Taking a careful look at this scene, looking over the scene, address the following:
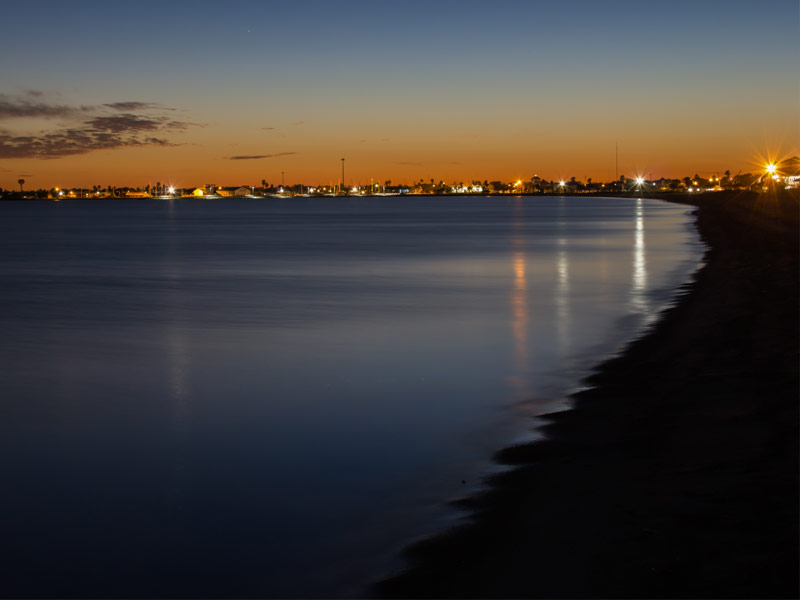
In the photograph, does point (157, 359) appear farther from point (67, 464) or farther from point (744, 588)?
point (744, 588)

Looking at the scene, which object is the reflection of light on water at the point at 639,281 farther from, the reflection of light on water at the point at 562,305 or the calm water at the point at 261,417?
the reflection of light on water at the point at 562,305

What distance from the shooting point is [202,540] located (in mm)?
6031

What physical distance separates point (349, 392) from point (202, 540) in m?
4.99

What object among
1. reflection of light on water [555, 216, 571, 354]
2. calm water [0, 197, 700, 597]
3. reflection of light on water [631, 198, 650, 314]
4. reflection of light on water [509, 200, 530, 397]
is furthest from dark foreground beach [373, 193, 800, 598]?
reflection of light on water [631, 198, 650, 314]

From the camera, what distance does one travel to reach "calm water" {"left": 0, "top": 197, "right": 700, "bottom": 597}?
5.80 m

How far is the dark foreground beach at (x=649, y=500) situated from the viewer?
475 cm

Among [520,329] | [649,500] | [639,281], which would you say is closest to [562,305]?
[520,329]

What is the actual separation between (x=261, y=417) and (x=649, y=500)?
5.17 m

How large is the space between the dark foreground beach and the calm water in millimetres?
494

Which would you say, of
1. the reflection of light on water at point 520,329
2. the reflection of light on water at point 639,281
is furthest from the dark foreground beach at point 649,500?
the reflection of light on water at point 639,281

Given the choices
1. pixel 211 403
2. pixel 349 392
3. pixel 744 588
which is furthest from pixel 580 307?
pixel 744 588

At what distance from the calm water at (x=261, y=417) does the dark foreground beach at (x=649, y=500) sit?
0.49 metres

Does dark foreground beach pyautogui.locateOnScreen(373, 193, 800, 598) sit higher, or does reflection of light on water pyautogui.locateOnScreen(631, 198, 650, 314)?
reflection of light on water pyautogui.locateOnScreen(631, 198, 650, 314)

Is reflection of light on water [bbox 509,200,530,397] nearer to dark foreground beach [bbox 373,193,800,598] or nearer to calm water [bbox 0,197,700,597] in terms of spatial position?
calm water [bbox 0,197,700,597]
